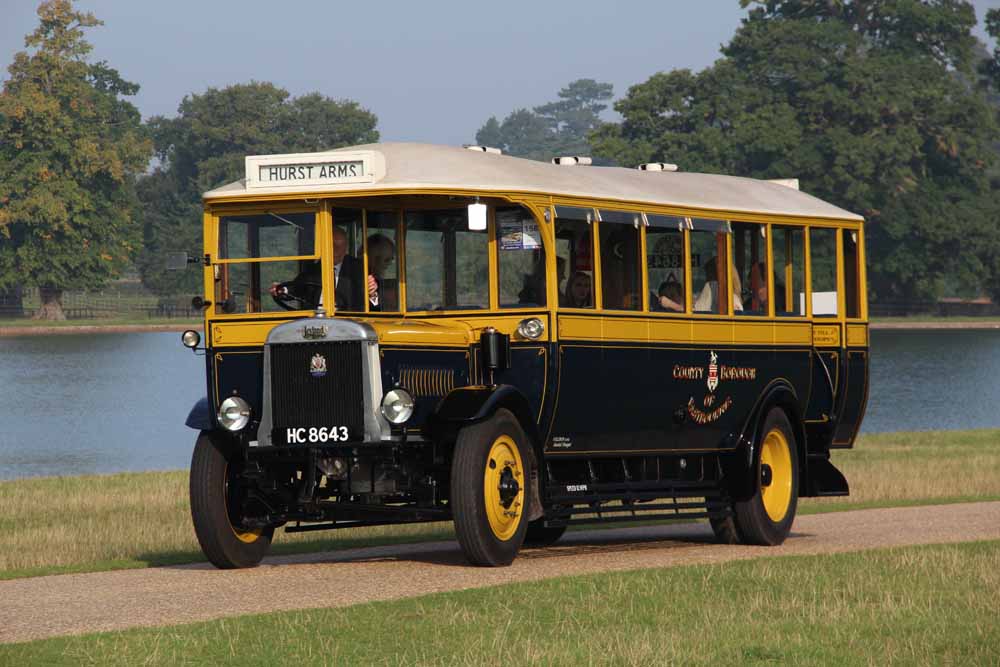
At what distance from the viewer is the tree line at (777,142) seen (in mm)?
107500

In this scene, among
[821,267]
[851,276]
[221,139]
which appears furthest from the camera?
[221,139]

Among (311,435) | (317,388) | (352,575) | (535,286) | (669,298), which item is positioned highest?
(535,286)

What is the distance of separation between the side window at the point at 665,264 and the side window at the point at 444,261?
1.79 meters

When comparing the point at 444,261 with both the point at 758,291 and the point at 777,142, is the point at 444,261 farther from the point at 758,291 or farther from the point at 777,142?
the point at 777,142

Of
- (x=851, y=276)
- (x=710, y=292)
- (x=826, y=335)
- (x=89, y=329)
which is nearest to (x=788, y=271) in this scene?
(x=826, y=335)

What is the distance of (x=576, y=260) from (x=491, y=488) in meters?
2.14

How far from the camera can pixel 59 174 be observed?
112000mm

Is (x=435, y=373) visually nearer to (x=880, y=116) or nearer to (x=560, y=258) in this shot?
(x=560, y=258)

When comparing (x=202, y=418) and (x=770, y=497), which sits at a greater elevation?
(x=202, y=418)

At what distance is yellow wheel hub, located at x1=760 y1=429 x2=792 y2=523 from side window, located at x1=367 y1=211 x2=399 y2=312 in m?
4.25

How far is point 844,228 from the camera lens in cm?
1881

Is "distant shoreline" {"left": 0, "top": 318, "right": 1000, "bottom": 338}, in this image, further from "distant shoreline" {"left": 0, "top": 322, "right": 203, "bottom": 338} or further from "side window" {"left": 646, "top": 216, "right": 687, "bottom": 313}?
"side window" {"left": 646, "top": 216, "right": 687, "bottom": 313}

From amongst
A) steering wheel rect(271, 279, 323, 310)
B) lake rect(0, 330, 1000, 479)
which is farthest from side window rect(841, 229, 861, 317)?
lake rect(0, 330, 1000, 479)

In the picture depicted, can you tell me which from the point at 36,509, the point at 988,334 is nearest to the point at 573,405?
the point at 36,509
